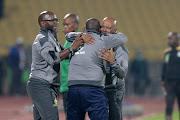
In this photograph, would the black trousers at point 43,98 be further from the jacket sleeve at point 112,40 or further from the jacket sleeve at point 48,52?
the jacket sleeve at point 112,40

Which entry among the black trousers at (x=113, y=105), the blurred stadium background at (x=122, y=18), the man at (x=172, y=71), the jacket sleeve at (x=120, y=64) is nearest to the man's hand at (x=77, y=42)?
the jacket sleeve at (x=120, y=64)

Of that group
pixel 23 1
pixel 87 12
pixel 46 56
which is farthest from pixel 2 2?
pixel 46 56

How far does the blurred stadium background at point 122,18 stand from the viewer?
60.6ft

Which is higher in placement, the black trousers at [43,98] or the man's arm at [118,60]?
the man's arm at [118,60]

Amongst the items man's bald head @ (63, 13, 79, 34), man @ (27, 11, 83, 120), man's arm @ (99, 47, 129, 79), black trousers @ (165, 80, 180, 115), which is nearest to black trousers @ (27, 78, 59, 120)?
man @ (27, 11, 83, 120)

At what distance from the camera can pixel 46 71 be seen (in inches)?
228

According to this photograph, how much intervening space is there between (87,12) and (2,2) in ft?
12.8

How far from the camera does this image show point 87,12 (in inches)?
816

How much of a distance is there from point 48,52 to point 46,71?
0.28m

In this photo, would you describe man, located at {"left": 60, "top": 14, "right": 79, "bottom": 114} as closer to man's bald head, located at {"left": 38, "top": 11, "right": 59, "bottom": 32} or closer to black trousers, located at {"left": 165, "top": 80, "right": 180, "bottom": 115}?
man's bald head, located at {"left": 38, "top": 11, "right": 59, "bottom": 32}

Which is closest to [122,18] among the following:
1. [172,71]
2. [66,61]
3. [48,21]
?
[172,71]

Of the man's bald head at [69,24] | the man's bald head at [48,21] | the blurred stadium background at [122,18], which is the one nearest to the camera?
the man's bald head at [48,21]

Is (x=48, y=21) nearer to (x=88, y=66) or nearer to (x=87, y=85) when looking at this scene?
(x=88, y=66)

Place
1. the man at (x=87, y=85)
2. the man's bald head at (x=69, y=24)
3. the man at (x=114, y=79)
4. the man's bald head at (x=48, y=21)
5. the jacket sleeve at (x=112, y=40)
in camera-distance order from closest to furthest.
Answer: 1. the man at (x=87, y=85)
2. the jacket sleeve at (x=112, y=40)
3. the man's bald head at (x=48, y=21)
4. the man at (x=114, y=79)
5. the man's bald head at (x=69, y=24)
